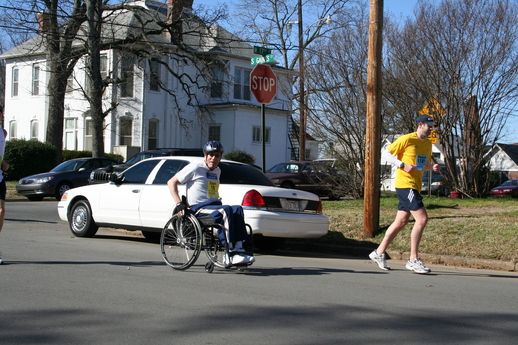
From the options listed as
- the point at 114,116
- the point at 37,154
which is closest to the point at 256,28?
the point at 114,116

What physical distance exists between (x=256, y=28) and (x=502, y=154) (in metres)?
23.3

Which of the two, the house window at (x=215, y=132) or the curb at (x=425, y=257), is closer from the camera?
the curb at (x=425, y=257)

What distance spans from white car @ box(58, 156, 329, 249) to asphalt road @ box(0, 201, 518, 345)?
29.2 inches

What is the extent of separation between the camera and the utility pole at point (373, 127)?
11016 mm

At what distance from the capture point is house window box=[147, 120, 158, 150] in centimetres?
3584

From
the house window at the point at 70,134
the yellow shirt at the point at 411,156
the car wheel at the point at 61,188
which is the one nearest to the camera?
the yellow shirt at the point at 411,156

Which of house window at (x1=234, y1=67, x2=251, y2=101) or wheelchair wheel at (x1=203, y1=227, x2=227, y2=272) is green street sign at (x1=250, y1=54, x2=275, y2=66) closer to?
wheelchair wheel at (x1=203, y1=227, x2=227, y2=272)

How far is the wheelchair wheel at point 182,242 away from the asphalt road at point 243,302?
205 millimetres

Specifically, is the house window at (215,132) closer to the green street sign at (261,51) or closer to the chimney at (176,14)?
the chimney at (176,14)

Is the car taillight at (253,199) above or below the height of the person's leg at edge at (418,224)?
above

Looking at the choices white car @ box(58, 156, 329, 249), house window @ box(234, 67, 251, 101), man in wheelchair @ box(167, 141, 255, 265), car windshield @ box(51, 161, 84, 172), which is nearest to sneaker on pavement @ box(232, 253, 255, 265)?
man in wheelchair @ box(167, 141, 255, 265)

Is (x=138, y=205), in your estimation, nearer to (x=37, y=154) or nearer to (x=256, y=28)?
(x=37, y=154)

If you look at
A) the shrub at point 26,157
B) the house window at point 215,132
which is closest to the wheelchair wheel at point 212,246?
the shrub at point 26,157

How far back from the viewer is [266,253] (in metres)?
10.4
